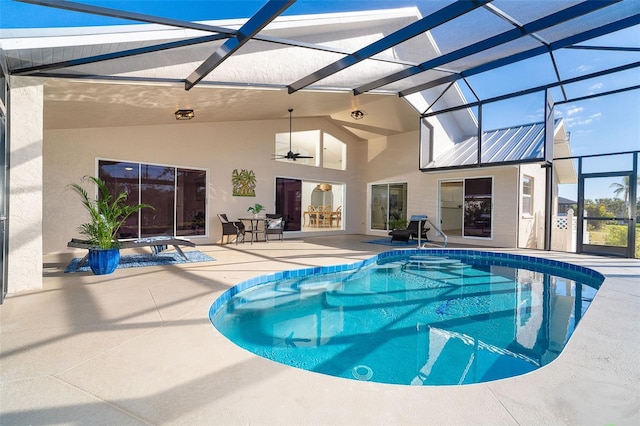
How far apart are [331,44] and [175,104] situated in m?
3.50

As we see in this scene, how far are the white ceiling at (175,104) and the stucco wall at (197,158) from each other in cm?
47

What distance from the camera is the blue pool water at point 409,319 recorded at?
318 centimetres

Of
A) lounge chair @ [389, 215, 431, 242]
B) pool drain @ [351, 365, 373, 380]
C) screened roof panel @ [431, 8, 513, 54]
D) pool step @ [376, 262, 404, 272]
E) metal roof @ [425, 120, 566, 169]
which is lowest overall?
pool drain @ [351, 365, 373, 380]

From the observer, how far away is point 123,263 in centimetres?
660

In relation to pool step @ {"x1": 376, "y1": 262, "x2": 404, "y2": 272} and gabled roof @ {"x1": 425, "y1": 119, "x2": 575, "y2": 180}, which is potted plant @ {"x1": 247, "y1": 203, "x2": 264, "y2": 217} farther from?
gabled roof @ {"x1": 425, "y1": 119, "x2": 575, "y2": 180}

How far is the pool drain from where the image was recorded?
2.94 metres

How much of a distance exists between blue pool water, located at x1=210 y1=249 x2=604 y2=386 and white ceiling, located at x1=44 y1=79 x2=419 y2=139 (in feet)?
12.0

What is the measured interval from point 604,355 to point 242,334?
3355 mm

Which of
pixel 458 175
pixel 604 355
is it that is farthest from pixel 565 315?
pixel 458 175

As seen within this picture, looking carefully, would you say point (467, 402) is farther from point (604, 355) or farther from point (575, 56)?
point (575, 56)

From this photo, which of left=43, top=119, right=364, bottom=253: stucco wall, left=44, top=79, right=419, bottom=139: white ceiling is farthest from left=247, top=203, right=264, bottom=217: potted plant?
left=44, top=79, right=419, bottom=139: white ceiling

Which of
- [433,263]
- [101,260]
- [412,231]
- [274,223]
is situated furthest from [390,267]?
[101,260]

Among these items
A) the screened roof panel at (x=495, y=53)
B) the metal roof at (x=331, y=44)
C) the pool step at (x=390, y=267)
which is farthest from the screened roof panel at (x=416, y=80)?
Answer: the pool step at (x=390, y=267)

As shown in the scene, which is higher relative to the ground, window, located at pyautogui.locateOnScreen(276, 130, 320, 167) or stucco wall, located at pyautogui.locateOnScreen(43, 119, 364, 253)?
window, located at pyautogui.locateOnScreen(276, 130, 320, 167)
